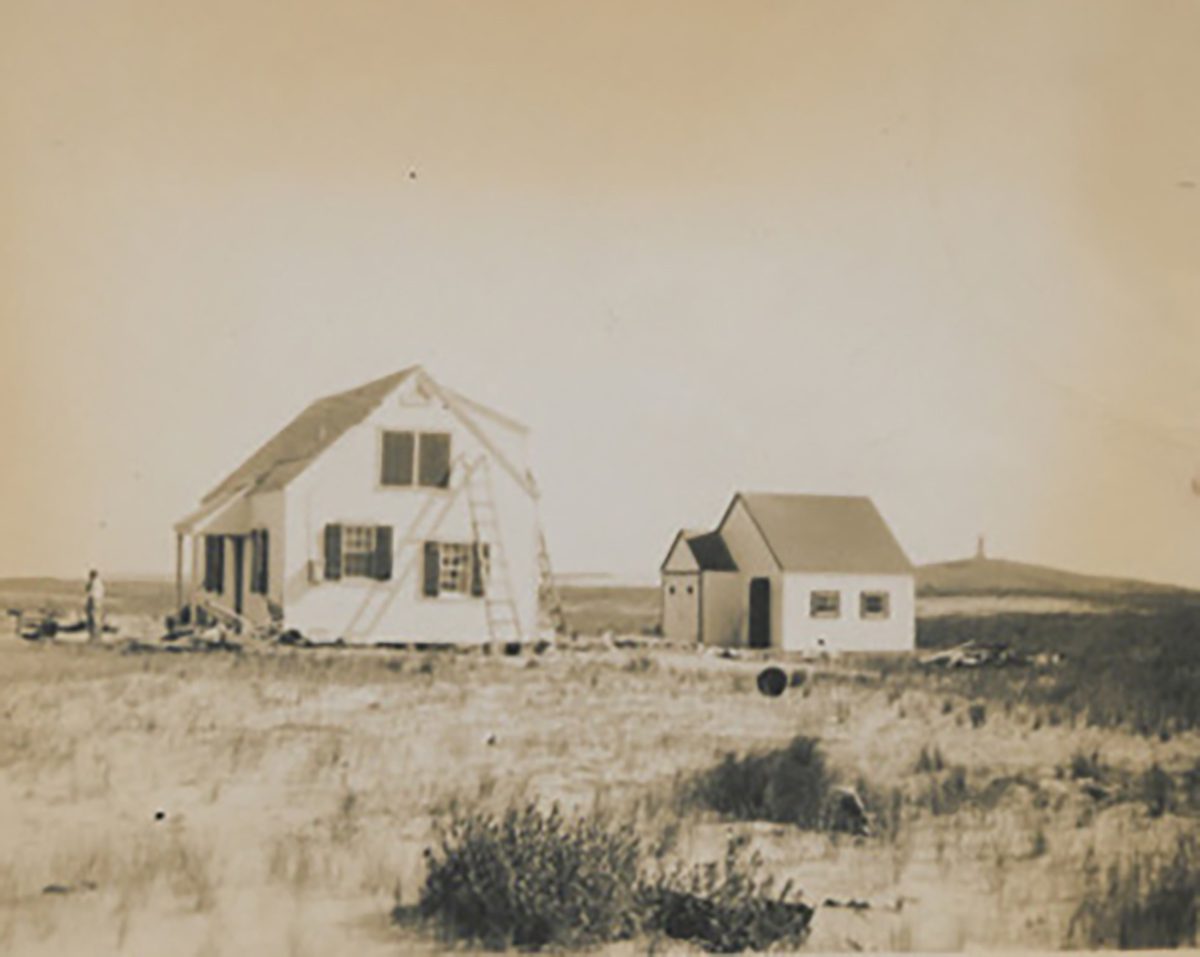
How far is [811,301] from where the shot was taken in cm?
537

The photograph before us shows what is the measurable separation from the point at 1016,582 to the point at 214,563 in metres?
2.53

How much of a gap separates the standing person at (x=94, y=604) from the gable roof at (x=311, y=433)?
0.27 metres

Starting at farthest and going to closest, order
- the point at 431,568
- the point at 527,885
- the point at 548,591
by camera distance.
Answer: the point at 548,591, the point at 431,568, the point at 527,885

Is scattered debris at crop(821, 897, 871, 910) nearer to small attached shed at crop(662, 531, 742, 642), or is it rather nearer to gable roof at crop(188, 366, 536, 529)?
small attached shed at crop(662, 531, 742, 642)

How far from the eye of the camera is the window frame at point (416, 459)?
16.1 ft

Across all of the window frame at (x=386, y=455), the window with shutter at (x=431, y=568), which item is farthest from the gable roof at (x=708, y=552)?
the window frame at (x=386, y=455)

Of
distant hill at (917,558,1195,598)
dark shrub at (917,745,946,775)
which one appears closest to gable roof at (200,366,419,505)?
distant hill at (917,558,1195,598)

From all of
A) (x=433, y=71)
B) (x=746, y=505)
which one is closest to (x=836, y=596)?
(x=746, y=505)

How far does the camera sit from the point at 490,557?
4961mm

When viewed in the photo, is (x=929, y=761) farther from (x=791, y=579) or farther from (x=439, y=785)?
(x=439, y=785)

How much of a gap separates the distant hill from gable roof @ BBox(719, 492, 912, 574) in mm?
106

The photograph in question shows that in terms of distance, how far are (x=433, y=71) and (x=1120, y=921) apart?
→ 3.26 metres

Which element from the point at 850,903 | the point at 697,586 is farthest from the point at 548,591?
the point at 850,903

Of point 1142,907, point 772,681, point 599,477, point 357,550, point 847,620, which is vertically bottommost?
point 1142,907
